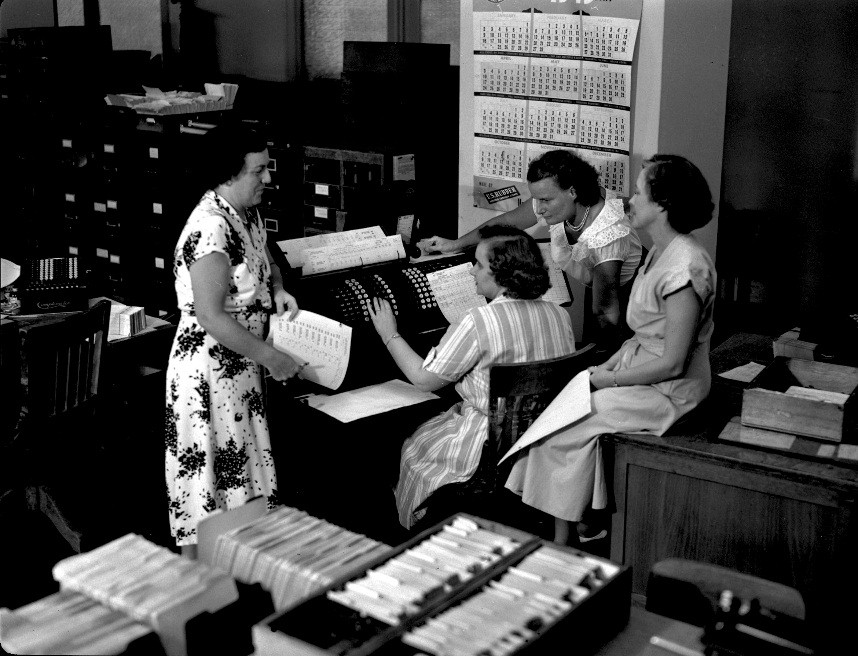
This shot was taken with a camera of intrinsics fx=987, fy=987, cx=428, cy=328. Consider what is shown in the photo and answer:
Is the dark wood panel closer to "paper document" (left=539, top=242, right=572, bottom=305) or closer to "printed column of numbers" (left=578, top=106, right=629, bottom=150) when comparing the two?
"paper document" (left=539, top=242, right=572, bottom=305)

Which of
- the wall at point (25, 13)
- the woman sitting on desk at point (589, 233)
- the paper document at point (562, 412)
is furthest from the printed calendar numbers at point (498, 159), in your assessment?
the wall at point (25, 13)

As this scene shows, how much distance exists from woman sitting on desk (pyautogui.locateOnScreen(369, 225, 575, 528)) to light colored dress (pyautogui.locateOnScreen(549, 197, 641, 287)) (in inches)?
32.1

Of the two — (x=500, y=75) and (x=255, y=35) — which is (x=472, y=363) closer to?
(x=500, y=75)

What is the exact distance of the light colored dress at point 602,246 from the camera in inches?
155

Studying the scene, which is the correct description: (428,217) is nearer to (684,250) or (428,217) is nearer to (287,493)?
(287,493)

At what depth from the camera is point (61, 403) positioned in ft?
11.4

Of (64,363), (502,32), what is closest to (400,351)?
(64,363)

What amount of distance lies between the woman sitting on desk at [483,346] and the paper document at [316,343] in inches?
7.6

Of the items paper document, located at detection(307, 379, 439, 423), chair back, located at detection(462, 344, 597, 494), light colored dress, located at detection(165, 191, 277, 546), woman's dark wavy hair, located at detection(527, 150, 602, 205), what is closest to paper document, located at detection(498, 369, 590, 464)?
chair back, located at detection(462, 344, 597, 494)

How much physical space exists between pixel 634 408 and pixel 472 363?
1.69 ft

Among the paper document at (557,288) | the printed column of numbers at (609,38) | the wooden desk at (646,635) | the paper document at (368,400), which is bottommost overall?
the paper document at (368,400)

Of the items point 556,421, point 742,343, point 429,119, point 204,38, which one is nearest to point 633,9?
point 429,119

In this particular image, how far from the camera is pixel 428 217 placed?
5.52m

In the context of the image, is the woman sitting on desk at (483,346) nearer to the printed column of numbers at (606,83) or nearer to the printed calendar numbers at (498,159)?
the printed column of numbers at (606,83)
